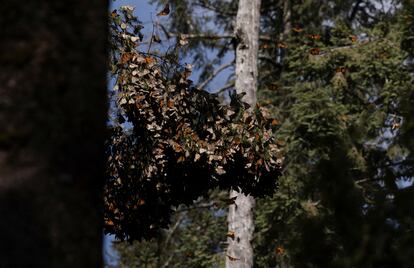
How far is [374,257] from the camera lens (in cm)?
310

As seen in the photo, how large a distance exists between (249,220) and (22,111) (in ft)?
36.7

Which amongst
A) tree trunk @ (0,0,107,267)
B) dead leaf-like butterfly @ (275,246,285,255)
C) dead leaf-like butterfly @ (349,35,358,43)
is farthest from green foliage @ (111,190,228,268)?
tree trunk @ (0,0,107,267)

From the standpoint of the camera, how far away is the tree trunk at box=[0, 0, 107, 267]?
2.16 metres

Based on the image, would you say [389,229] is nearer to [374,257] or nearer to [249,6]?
[374,257]

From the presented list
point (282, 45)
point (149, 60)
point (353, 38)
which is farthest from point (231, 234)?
point (353, 38)

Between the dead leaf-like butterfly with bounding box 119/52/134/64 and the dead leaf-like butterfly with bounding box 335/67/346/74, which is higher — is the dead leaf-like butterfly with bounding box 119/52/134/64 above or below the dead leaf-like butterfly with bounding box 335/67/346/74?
below

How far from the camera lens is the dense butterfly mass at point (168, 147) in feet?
26.0

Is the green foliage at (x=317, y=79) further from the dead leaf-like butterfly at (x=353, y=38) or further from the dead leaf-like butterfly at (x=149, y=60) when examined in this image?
the dead leaf-like butterfly at (x=149, y=60)

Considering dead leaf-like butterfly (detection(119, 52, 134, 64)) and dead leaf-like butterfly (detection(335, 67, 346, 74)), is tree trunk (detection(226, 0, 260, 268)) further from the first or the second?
dead leaf-like butterfly (detection(119, 52, 134, 64))

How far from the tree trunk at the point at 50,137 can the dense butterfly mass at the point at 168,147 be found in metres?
5.46

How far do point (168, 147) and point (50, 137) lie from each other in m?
5.68

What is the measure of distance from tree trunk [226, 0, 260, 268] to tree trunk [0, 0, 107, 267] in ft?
34.8

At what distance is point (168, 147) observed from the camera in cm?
789

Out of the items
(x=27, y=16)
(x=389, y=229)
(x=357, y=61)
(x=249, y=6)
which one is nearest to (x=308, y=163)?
(x=357, y=61)
